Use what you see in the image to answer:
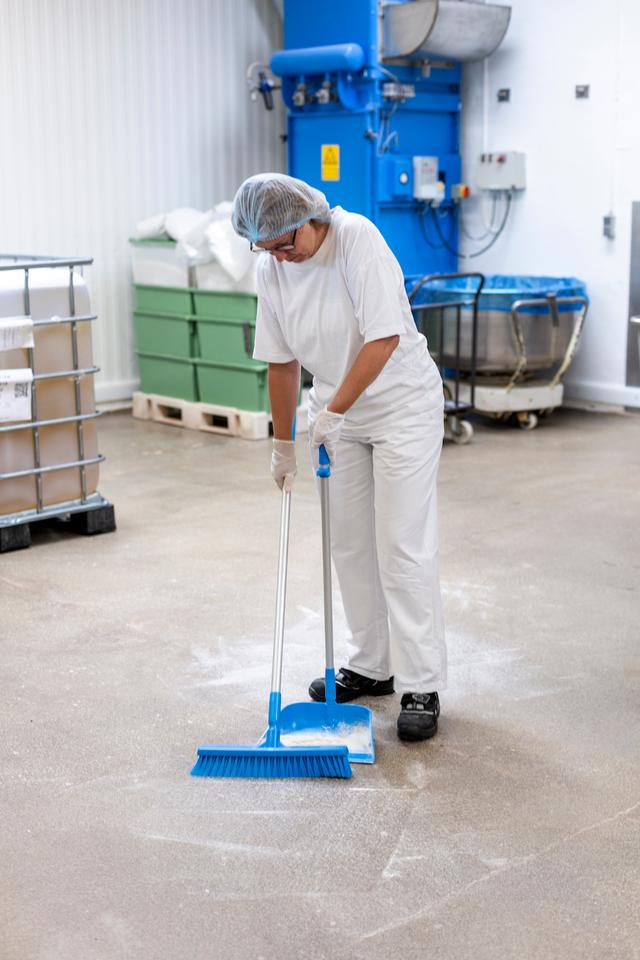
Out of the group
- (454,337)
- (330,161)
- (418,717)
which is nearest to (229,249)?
(330,161)

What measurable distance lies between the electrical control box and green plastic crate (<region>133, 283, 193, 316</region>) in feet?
8.17

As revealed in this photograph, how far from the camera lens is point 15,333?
5.18 m

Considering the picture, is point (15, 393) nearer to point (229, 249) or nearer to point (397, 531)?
point (397, 531)

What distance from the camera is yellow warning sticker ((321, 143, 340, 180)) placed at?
8.38 m

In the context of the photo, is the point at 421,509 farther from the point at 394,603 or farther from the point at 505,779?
the point at 505,779

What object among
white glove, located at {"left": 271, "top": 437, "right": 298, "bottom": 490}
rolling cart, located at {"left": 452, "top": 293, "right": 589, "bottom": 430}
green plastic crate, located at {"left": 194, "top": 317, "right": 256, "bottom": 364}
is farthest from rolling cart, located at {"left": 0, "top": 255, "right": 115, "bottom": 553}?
rolling cart, located at {"left": 452, "top": 293, "right": 589, "bottom": 430}

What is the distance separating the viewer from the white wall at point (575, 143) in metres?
8.05

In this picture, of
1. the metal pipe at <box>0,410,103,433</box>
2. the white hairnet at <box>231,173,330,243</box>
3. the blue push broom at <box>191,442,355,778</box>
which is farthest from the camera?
the metal pipe at <box>0,410,103,433</box>

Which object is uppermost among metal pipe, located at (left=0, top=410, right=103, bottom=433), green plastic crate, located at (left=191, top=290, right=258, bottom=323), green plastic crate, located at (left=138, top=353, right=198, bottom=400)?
green plastic crate, located at (left=191, top=290, right=258, bottom=323)

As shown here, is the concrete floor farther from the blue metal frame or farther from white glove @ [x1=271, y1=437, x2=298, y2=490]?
the blue metal frame

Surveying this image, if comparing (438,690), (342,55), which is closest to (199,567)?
(438,690)

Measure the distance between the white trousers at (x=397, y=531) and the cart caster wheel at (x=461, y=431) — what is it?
13.0 feet

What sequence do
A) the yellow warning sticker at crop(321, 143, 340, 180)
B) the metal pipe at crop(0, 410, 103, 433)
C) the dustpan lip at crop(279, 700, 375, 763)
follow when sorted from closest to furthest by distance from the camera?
the dustpan lip at crop(279, 700, 375, 763)
the metal pipe at crop(0, 410, 103, 433)
the yellow warning sticker at crop(321, 143, 340, 180)

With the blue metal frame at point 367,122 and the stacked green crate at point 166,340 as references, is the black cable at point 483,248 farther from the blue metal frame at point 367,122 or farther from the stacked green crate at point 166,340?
the stacked green crate at point 166,340
